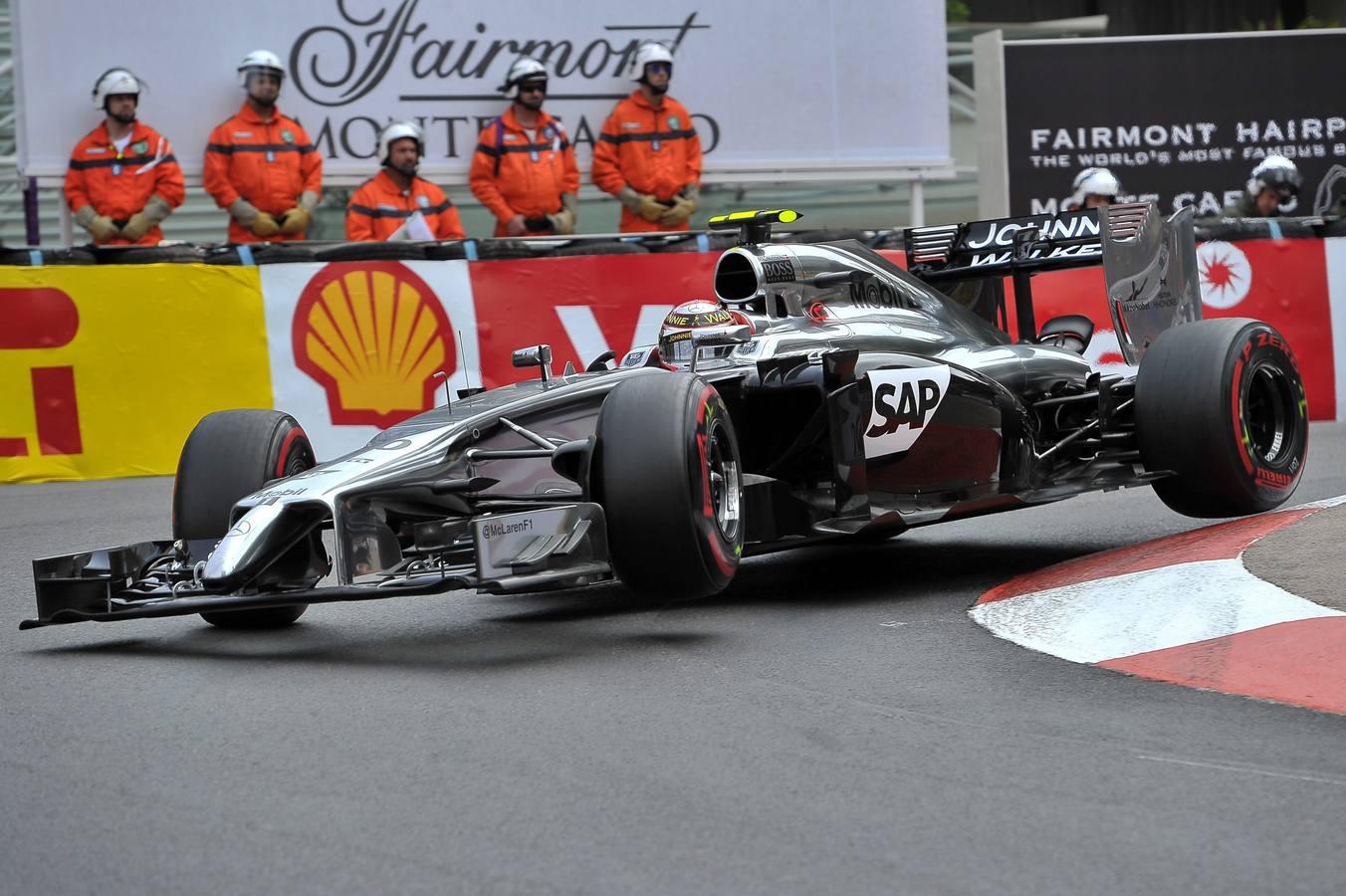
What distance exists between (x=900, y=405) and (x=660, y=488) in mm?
1557

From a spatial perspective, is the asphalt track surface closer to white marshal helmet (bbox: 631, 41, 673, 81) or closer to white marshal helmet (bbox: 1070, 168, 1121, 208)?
white marshal helmet (bbox: 1070, 168, 1121, 208)

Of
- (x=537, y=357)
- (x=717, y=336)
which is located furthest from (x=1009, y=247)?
(x=537, y=357)

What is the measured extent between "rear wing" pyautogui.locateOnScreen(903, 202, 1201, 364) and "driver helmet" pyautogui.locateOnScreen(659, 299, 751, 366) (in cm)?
203

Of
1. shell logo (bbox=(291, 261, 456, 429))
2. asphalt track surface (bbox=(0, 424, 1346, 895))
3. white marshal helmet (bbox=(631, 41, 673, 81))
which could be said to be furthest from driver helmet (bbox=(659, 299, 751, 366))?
Answer: white marshal helmet (bbox=(631, 41, 673, 81))

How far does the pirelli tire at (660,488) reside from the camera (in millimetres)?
5445

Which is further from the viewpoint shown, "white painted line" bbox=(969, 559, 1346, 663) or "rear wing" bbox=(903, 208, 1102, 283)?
"rear wing" bbox=(903, 208, 1102, 283)

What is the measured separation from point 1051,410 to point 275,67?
736 cm

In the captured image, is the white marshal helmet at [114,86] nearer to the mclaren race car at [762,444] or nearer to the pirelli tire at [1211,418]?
the mclaren race car at [762,444]

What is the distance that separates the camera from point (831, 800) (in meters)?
3.76

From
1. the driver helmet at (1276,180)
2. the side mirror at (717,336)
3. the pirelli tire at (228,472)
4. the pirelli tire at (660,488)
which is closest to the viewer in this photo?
the pirelli tire at (660,488)

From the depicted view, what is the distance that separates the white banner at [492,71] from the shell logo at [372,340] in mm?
3167

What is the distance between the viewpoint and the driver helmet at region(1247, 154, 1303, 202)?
1372 centimetres

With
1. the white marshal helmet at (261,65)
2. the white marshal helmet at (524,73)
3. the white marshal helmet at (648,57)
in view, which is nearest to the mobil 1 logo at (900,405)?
the white marshal helmet at (524,73)

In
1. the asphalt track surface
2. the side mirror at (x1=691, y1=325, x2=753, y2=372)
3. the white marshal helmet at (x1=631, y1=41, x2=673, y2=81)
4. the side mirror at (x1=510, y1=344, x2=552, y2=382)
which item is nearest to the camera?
the asphalt track surface
